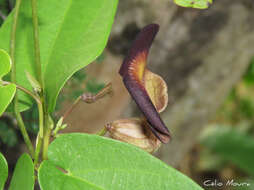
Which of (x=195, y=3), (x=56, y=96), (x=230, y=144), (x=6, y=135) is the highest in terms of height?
(x=195, y=3)

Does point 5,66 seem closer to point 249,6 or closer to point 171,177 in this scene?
point 171,177

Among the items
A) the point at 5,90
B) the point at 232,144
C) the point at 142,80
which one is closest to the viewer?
the point at 5,90

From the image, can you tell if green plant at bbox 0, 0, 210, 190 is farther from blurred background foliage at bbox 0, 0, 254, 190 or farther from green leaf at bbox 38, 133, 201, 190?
blurred background foliage at bbox 0, 0, 254, 190

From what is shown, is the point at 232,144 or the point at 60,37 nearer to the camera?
the point at 60,37

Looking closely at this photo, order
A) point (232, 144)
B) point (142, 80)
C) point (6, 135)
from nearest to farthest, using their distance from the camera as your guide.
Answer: point (142, 80) → point (6, 135) → point (232, 144)

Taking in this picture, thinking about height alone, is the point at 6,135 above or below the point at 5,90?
below

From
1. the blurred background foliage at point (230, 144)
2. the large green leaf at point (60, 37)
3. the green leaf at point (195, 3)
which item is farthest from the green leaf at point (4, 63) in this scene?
the blurred background foliage at point (230, 144)

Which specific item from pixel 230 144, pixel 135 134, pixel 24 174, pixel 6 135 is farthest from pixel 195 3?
pixel 230 144

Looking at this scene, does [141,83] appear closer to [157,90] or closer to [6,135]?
[157,90]

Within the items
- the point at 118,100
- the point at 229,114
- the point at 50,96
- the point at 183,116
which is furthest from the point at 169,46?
the point at 229,114
